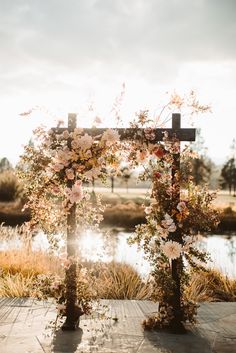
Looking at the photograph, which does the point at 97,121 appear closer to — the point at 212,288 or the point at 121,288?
the point at 121,288

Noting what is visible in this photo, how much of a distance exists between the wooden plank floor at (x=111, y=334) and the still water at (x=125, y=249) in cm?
62

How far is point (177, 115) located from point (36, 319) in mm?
2526

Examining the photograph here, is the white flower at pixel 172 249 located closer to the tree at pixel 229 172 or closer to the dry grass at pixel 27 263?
the dry grass at pixel 27 263

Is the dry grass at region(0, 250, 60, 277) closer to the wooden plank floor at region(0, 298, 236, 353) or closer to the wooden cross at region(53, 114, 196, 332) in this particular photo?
the wooden plank floor at region(0, 298, 236, 353)

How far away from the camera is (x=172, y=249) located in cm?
448

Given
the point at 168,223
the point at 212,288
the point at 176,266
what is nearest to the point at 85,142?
the point at 168,223

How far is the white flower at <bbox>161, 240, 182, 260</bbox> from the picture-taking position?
14.6 feet

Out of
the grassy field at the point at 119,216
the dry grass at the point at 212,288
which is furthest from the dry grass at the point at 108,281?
the grassy field at the point at 119,216

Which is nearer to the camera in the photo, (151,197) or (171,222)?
(171,222)

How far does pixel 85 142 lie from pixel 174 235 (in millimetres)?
1248

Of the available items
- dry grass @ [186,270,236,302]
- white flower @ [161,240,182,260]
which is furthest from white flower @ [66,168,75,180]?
dry grass @ [186,270,236,302]

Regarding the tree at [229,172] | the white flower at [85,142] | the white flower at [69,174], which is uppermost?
the tree at [229,172]

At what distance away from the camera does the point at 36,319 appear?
4828 millimetres

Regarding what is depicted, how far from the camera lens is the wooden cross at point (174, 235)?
457cm
